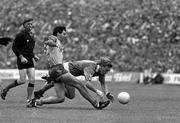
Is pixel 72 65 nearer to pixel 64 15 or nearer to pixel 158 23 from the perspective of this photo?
pixel 158 23

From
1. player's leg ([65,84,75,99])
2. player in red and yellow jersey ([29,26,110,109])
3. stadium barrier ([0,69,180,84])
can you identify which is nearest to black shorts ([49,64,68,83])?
player in red and yellow jersey ([29,26,110,109])

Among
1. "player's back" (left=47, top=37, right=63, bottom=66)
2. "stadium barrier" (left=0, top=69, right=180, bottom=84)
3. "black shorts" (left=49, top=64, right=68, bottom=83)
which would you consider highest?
"player's back" (left=47, top=37, right=63, bottom=66)

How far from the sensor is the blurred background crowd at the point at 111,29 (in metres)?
44.6

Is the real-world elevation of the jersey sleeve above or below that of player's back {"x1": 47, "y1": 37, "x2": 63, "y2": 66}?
below

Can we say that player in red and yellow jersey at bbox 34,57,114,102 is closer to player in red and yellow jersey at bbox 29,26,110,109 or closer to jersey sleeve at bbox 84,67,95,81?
jersey sleeve at bbox 84,67,95,81

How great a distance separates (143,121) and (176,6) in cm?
3334

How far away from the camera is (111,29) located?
46.8m

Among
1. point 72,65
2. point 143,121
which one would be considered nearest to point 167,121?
point 143,121

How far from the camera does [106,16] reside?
4841 centimetres

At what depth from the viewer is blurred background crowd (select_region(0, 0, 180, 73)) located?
44.6 m

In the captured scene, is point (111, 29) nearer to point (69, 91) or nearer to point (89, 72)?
point (89, 72)

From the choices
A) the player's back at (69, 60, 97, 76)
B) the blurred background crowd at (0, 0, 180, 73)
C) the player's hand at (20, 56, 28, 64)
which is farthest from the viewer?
the blurred background crowd at (0, 0, 180, 73)

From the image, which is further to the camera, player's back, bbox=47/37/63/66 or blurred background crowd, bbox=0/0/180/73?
blurred background crowd, bbox=0/0/180/73

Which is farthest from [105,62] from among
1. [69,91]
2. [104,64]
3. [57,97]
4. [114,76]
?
[114,76]
